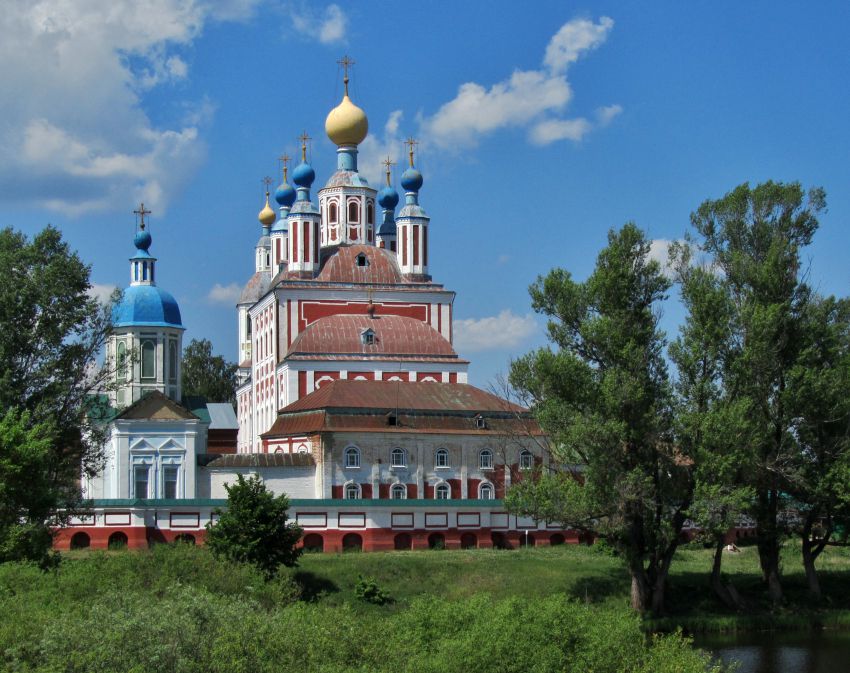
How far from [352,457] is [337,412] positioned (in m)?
1.74

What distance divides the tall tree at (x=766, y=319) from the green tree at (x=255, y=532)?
12.3m

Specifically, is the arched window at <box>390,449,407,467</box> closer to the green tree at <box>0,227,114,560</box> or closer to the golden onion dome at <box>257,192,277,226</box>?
the green tree at <box>0,227,114,560</box>

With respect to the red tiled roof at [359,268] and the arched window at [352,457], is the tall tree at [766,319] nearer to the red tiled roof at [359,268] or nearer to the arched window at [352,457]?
the arched window at [352,457]

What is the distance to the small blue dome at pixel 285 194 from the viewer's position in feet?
281

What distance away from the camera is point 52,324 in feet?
134

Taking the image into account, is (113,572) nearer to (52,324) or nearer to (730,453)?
(52,324)

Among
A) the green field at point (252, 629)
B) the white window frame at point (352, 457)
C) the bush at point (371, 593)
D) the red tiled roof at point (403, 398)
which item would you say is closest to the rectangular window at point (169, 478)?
the red tiled roof at point (403, 398)

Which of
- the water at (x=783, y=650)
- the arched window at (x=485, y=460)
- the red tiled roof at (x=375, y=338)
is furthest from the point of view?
the red tiled roof at (x=375, y=338)

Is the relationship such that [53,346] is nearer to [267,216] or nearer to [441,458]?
[441,458]

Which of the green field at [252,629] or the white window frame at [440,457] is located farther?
the white window frame at [440,457]

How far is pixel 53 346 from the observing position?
41.0 m

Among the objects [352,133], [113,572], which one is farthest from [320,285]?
[113,572]

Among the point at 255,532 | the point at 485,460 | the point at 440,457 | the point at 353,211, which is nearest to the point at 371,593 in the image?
the point at 255,532

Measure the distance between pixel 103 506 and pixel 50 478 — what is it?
604cm
